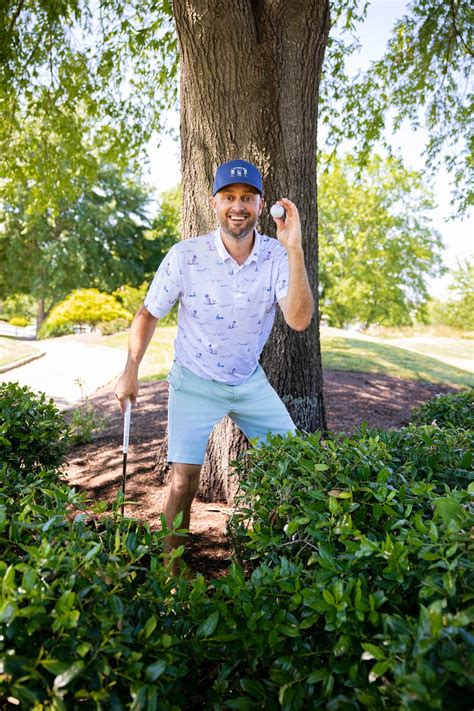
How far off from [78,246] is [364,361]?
2054cm

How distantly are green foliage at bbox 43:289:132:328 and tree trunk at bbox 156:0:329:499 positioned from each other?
75.3ft

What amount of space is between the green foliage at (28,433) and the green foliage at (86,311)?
23044 millimetres

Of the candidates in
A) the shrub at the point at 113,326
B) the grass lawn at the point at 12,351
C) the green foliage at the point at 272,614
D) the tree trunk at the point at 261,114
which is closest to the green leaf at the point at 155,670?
the green foliage at the point at 272,614

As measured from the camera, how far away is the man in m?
3.18

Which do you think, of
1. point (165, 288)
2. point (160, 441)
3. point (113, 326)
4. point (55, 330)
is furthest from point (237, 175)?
point (55, 330)

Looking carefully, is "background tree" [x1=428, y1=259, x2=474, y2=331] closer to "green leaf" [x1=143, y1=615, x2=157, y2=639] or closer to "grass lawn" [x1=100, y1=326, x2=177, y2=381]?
"grass lawn" [x1=100, y1=326, x2=177, y2=381]

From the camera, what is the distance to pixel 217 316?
3248mm

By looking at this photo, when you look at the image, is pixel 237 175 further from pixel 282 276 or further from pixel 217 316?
pixel 217 316

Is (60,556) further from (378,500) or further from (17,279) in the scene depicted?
(17,279)

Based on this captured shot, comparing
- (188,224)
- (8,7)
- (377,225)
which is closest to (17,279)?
(377,225)

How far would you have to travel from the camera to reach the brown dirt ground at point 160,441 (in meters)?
4.01

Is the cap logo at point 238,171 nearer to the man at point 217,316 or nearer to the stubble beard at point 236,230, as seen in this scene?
the man at point 217,316

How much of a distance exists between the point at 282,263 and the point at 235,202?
43 centimetres

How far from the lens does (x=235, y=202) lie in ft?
10.5
